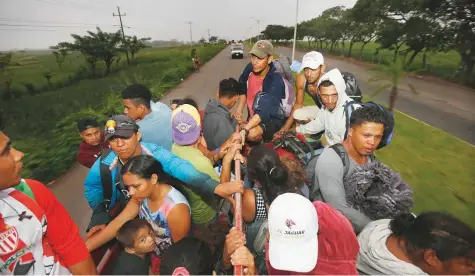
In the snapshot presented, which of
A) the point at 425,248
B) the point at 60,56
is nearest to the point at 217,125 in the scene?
the point at 425,248

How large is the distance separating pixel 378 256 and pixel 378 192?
45 cm

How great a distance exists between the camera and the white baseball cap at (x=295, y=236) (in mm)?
1234

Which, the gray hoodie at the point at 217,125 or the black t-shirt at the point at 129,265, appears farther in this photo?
the gray hoodie at the point at 217,125

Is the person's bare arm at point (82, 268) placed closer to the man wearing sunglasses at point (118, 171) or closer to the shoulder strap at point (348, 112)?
the man wearing sunglasses at point (118, 171)

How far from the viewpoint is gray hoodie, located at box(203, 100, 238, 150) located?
8.54 feet

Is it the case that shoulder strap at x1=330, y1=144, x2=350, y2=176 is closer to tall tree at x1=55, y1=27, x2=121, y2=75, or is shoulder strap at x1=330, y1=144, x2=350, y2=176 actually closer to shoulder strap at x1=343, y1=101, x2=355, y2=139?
shoulder strap at x1=343, y1=101, x2=355, y2=139

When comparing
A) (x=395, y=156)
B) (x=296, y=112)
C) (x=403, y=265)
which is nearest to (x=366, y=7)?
(x=395, y=156)

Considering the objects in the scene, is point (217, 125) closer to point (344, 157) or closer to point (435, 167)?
point (344, 157)

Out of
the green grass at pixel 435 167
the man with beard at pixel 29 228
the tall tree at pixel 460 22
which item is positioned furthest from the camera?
the tall tree at pixel 460 22

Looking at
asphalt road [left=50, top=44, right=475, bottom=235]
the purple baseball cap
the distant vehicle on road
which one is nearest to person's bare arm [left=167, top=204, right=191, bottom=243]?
the purple baseball cap

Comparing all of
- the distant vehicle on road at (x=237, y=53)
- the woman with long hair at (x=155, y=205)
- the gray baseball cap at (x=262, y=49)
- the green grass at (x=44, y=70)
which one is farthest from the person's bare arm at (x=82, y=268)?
the distant vehicle on road at (x=237, y=53)

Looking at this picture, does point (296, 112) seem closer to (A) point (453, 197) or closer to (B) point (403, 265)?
(B) point (403, 265)

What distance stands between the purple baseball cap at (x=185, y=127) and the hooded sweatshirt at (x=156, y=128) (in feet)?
2.03

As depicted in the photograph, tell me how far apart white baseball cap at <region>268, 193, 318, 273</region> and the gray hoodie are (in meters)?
1.42
